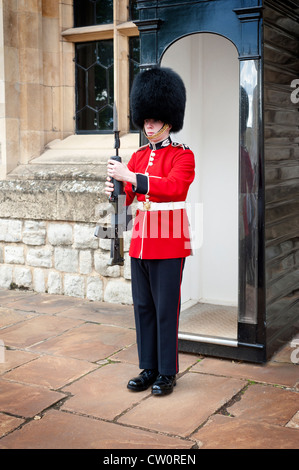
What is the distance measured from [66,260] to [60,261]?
0.06 metres

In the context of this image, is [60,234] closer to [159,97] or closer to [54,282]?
[54,282]

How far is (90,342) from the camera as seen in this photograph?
363cm

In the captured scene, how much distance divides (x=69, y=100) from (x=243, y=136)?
2.42 m

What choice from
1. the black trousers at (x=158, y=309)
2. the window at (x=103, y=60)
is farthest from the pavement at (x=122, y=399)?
the window at (x=103, y=60)

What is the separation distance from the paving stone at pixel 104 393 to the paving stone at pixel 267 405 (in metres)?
0.44

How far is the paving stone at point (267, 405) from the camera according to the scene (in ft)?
8.39

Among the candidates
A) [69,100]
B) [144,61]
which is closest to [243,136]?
[144,61]

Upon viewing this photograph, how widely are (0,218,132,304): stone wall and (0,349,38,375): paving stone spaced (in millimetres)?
1230

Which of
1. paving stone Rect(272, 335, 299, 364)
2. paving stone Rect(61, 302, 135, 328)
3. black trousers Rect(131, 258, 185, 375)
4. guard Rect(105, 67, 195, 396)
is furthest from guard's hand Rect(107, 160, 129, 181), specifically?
paving stone Rect(61, 302, 135, 328)

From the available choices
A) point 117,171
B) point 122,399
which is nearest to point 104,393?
point 122,399

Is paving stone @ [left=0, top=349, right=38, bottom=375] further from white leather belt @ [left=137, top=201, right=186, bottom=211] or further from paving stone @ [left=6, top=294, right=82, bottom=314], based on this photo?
white leather belt @ [left=137, top=201, right=186, bottom=211]

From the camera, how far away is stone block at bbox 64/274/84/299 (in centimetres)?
474

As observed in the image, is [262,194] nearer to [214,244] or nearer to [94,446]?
[214,244]

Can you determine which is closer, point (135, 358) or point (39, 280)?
point (135, 358)
